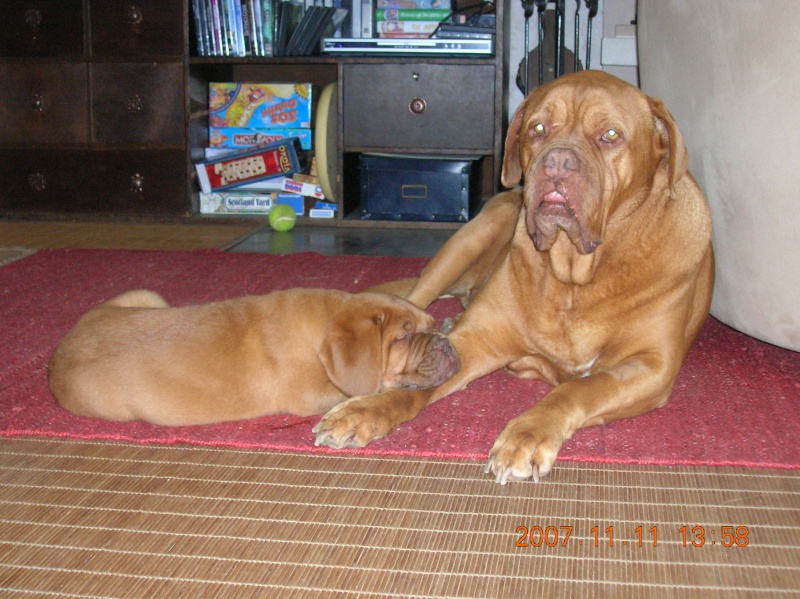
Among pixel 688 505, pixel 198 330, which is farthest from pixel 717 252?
pixel 198 330

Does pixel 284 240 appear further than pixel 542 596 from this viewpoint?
Yes

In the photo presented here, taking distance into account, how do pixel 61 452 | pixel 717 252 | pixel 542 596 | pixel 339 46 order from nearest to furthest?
1. pixel 542 596
2. pixel 61 452
3. pixel 717 252
4. pixel 339 46

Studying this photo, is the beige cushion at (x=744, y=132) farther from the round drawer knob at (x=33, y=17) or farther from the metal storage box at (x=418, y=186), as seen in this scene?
the round drawer knob at (x=33, y=17)

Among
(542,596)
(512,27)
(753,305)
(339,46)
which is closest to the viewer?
(542,596)

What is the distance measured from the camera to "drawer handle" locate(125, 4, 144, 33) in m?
4.79

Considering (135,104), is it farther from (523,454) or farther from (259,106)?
(523,454)

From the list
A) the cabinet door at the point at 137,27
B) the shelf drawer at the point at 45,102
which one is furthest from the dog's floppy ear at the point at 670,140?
the shelf drawer at the point at 45,102

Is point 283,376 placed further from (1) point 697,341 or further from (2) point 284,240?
Answer: (2) point 284,240

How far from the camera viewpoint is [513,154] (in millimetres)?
2373

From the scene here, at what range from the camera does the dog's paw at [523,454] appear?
1706mm

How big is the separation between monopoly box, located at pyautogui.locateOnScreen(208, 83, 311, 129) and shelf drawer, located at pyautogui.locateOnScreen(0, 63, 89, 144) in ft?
2.48

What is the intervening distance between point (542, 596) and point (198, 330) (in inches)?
39.1

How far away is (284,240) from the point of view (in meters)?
4.47
